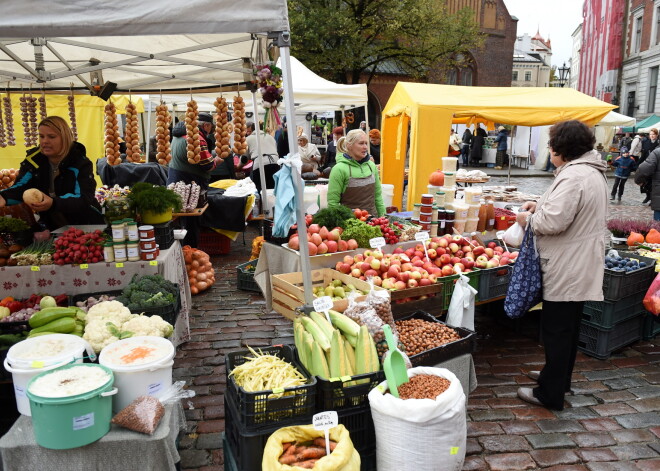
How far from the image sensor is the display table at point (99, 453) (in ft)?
8.16

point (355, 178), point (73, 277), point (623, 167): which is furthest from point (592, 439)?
point (623, 167)

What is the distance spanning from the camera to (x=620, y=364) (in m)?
4.77

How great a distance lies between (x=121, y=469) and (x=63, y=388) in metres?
0.51

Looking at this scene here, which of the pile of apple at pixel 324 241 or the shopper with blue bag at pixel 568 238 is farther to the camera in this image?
the pile of apple at pixel 324 241

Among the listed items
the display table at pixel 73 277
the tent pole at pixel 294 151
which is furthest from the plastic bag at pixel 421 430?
the display table at pixel 73 277

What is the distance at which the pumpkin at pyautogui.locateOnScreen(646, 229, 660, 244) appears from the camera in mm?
6133

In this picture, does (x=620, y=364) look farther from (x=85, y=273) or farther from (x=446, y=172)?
(x=85, y=273)

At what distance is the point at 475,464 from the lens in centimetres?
326

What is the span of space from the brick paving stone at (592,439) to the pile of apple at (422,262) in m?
1.57

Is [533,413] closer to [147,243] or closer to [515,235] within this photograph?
[515,235]

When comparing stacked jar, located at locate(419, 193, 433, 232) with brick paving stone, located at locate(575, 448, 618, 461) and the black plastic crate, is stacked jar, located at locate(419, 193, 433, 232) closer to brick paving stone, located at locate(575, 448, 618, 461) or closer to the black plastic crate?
brick paving stone, located at locate(575, 448, 618, 461)

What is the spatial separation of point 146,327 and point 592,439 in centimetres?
320

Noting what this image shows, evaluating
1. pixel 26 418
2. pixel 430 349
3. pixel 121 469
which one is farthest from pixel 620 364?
pixel 26 418

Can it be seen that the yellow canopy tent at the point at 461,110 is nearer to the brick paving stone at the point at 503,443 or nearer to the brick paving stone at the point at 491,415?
the brick paving stone at the point at 491,415
